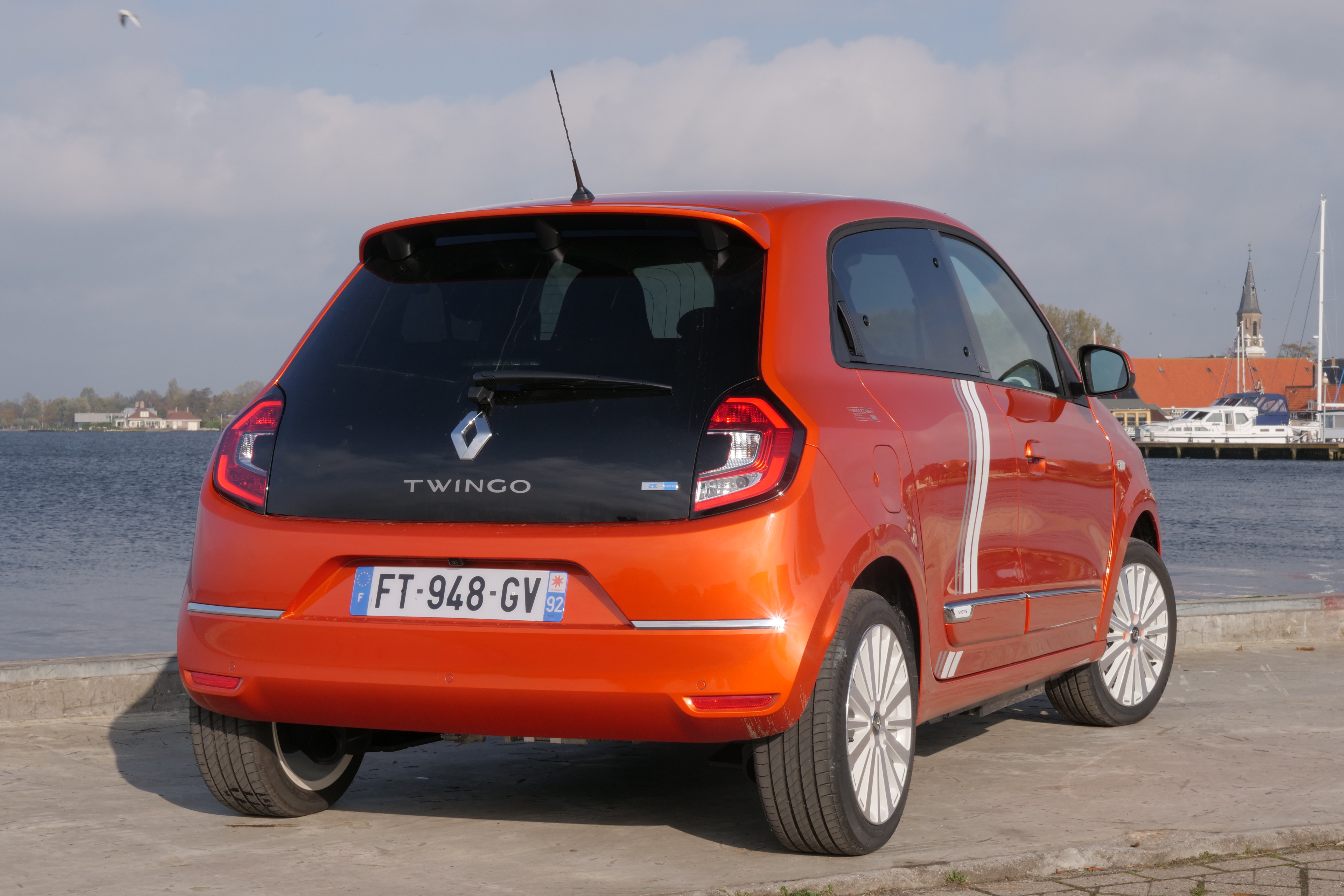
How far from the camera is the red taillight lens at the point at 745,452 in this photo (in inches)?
142

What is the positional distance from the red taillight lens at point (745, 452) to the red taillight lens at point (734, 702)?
17.5 inches

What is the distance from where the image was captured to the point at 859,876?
12.3ft

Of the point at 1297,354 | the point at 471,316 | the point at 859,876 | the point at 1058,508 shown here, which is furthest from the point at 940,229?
the point at 1297,354

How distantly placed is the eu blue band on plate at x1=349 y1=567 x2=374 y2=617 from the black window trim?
1.31m

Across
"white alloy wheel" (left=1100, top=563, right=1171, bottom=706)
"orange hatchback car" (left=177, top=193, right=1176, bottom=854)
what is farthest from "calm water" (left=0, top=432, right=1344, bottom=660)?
"white alloy wheel" (left=1100, top=563, right=1171, bottom=706)

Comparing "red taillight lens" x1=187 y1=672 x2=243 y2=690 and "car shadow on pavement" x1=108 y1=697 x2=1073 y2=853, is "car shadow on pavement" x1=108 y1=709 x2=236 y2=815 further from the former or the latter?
"red taillight lens" x1=187 y1=672 x2=243 y2=690

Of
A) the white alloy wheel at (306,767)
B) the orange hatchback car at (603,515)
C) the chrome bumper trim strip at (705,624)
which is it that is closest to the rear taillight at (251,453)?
the orange hatchback car at (603,515)

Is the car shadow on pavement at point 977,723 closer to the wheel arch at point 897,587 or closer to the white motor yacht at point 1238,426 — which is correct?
the wheel arch at point 897,587

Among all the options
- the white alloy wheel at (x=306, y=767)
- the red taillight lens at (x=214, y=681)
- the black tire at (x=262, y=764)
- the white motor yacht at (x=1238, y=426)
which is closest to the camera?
the red taillight lens at (x=214, y=681)

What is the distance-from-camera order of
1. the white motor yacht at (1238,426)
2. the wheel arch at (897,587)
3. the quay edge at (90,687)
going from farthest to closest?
A: 1. the white motor yacht at (1238,426)
2. the quay edge at (90,687)
3. the wheel arch at (897,587)

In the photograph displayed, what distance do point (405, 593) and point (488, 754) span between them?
2043 mm

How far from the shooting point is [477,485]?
374 centimetres

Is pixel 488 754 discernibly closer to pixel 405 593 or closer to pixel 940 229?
pixel 405 593

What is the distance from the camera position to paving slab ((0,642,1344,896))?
386 centimetres
